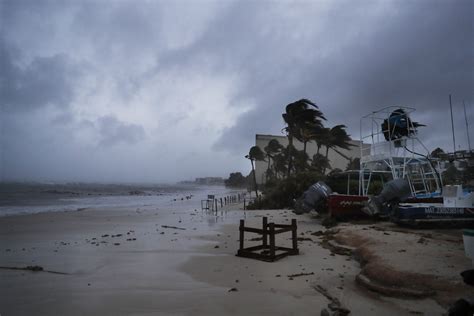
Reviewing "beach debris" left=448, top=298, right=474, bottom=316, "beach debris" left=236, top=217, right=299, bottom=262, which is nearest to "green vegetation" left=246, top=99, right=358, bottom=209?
"beach debris" left=236, top=217, right=299, bottom=262

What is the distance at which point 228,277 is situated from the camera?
7.41 m

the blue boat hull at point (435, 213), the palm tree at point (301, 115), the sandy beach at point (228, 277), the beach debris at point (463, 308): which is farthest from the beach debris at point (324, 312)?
the palm tree at point (301, 115)

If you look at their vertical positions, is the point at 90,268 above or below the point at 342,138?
below

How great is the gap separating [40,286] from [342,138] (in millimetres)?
36276

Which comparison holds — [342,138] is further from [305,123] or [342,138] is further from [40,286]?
[40,286]

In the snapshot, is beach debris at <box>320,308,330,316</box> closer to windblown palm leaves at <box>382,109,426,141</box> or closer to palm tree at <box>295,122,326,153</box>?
windblown palm leaves at <box>382,109,426,141</box>

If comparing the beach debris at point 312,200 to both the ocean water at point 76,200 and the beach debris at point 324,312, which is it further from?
the ocean water at point 76,200

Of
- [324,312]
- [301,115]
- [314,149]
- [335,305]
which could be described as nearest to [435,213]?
[335,305]

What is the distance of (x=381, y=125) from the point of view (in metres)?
14.8

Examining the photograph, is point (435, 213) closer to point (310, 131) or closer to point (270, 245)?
point (270, 245)

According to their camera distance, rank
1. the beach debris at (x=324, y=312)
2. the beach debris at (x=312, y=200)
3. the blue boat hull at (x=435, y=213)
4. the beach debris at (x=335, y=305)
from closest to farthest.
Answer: the beach debris at (x=324, y=312) → the beach debris at (x=335, y=305) → the blue boat hull at (x=435, y=213) → the beach debris at (x=312, y=200)

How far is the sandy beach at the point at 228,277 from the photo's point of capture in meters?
5.45

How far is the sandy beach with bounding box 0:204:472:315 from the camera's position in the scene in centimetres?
545

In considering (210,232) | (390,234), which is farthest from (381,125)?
(210,232)
